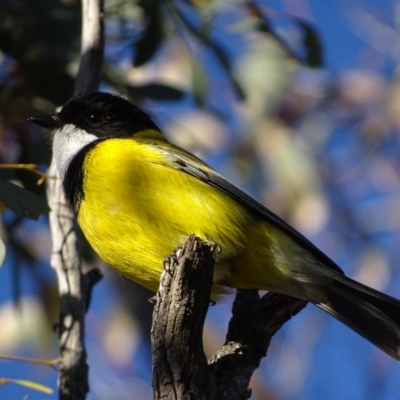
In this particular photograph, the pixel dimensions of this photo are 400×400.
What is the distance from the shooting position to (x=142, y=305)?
532cm

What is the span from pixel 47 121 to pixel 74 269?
71 centimetres

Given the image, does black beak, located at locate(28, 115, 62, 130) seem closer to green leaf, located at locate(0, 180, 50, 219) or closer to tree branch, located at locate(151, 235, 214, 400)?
green leaf, located at locate(0, 180, 50, 219)

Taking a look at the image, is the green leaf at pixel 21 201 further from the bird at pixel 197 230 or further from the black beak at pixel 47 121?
the black beak at pixel 47 121

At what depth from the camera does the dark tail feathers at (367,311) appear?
3732 millimetres

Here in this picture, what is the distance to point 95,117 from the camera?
4262 millimetres

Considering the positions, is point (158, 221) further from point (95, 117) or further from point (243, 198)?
point (95, 117)

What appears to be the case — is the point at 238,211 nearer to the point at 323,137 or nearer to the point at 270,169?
the point at 270,169

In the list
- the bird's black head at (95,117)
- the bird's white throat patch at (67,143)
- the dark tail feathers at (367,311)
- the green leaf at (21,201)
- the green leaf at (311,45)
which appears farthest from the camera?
the green leaf at (311,45)

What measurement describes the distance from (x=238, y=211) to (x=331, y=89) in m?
3.78

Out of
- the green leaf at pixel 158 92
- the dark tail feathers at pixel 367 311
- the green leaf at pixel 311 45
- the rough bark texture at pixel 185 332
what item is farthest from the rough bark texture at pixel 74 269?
the green leaf at pixel 311 45

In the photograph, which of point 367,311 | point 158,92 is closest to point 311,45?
point 158,92

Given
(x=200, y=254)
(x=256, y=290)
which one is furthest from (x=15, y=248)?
(x=200, y=254)

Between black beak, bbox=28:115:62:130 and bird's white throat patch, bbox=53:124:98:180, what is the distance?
1.1 inches

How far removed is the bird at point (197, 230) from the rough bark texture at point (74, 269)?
192 millimetres
